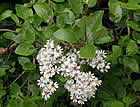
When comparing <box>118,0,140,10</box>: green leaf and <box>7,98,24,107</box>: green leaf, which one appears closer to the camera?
<box>118,0,140,10</box>: green leaf

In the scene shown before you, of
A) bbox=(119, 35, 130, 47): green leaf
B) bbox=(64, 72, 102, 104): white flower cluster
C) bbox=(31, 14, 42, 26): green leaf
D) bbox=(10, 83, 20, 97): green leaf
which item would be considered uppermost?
bbox=(31, 14, 42, 26): green leaf

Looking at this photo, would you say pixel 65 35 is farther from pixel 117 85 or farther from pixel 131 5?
pixel 117 85

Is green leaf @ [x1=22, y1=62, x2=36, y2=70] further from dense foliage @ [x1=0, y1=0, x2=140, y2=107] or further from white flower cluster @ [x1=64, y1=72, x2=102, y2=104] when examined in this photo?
white flower cluster @ [x1=64, y1=72, x2=102, y2=104]

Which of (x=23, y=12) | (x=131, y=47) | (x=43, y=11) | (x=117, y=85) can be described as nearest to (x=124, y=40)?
(x=131, y=47)

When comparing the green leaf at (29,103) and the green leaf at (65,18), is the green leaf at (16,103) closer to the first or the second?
the green leaf at (29,103)

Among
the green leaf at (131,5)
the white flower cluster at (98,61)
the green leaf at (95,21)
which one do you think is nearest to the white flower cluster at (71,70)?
the white flower cluster at (98,61)

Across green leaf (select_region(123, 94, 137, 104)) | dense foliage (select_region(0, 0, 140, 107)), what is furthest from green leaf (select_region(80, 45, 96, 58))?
green leaf (select_region(123, 94, 137, 104))
